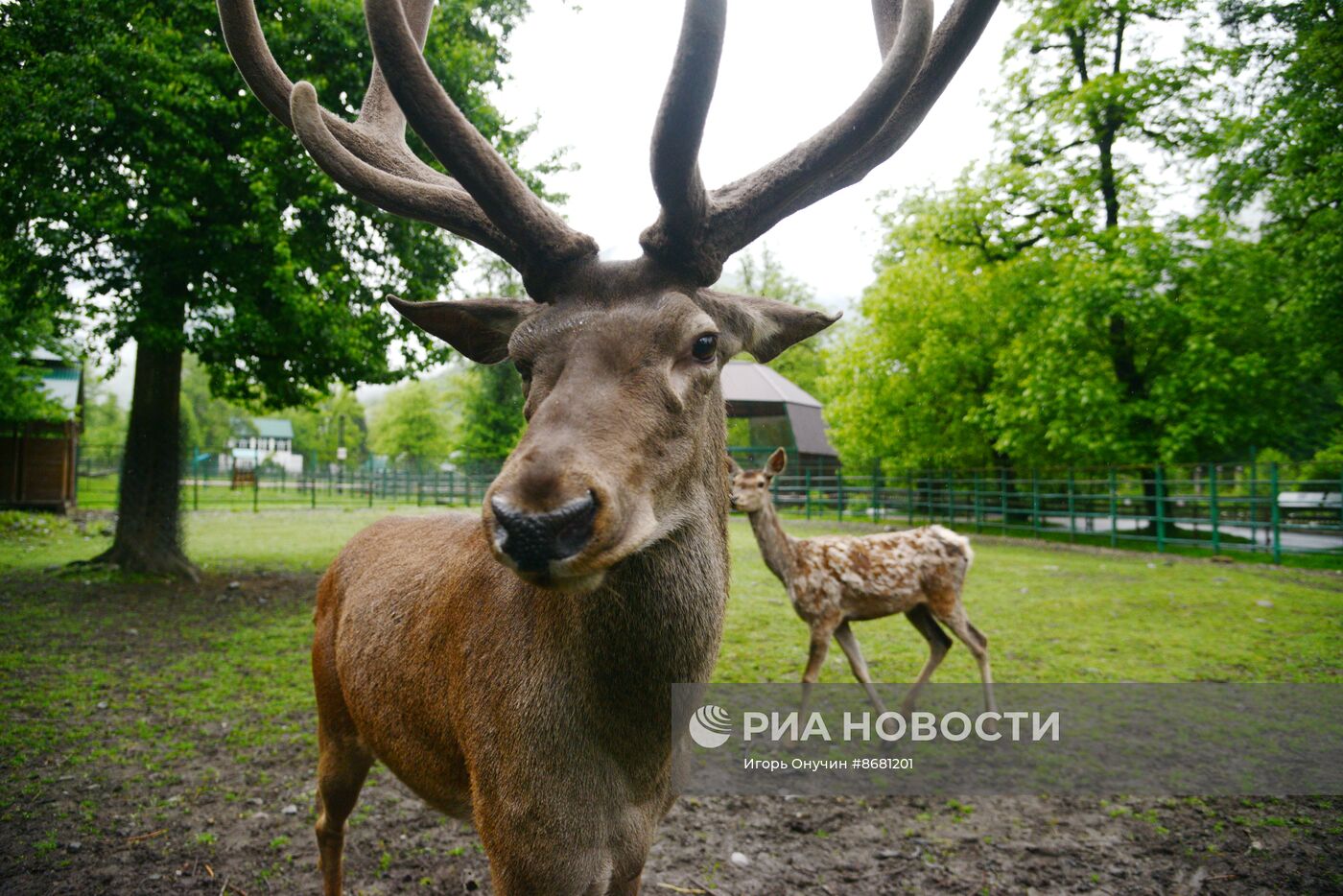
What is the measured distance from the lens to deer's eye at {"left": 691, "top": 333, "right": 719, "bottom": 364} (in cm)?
188

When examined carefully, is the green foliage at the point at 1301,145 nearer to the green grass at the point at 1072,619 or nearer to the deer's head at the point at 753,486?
the green grass at the point at 1072,619

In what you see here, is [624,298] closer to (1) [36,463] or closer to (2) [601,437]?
(2) [601,437]

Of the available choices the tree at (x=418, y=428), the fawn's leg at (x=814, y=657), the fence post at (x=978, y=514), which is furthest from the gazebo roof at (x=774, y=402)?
the tree at (x=418, y=428)

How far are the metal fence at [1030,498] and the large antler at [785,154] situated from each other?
12141mm

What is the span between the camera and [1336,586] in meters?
10.2

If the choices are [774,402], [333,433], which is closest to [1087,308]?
[774,402]

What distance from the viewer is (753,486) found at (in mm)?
6453

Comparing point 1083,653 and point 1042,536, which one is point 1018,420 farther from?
point 1083,653

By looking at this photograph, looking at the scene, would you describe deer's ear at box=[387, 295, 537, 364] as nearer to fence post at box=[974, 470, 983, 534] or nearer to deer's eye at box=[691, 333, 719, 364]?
Result: deer's eye at box=[691, 333, 719, 364]

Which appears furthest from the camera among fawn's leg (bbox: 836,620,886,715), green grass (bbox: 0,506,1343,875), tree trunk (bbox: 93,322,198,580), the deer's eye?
tree trunk (bbox: 93,322,198,580)

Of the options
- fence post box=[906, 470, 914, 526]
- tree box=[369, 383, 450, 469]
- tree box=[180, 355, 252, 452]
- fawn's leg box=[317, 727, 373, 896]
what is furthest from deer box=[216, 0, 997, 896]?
tree box=[180, 355, 252, 452]

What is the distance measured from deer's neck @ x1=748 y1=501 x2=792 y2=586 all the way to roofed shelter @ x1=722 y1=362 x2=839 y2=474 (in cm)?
2553

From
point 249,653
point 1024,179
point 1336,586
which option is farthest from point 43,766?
point 1024,179

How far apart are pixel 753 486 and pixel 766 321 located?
429cm
